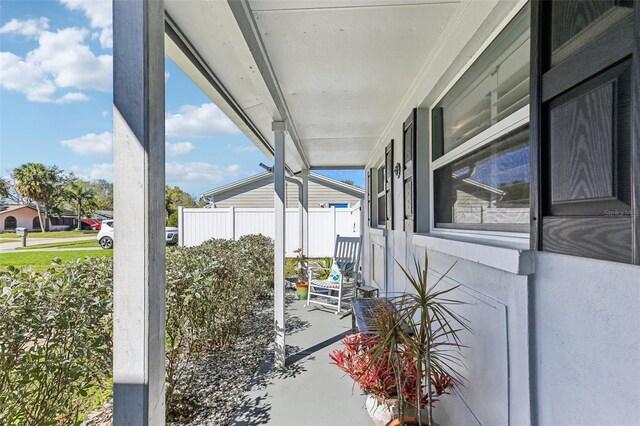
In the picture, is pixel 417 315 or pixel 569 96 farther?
pixel 417 315

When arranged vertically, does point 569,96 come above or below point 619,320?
above

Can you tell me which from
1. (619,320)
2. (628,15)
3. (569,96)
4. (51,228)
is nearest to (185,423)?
(51,228)

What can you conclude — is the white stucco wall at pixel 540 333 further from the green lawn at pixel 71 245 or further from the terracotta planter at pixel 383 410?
the green lawn at pixel 71 245

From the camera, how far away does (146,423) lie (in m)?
1.01

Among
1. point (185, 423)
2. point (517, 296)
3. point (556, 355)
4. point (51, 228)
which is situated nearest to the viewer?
point (556, 355)

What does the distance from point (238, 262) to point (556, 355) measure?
3.36 meters

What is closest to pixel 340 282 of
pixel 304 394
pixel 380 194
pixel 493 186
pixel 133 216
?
pixel 380 194

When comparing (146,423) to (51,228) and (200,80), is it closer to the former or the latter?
(51,228)

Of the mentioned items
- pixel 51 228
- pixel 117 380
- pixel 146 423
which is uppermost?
pixel 51 228

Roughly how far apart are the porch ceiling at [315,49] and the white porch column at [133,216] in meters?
0.77

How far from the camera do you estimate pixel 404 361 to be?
5.88ft

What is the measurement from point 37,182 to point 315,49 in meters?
1.78

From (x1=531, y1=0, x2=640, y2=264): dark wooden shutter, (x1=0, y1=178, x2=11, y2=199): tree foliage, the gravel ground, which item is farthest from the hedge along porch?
(x1=0, y1=178, x2=11, y2=199): tree foliage

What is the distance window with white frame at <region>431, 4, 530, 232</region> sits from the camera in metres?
1.50
